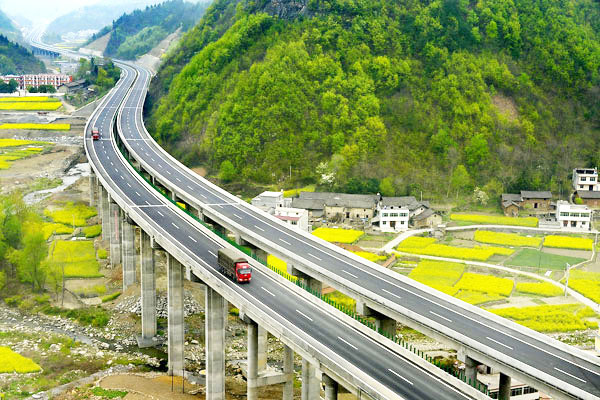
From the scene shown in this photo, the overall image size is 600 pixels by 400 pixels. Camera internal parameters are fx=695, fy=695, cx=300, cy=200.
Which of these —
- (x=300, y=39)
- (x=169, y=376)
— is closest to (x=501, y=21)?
(x=300, y=39)

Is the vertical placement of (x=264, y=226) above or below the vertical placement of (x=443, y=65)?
below

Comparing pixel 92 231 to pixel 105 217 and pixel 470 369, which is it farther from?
pixel 470 369

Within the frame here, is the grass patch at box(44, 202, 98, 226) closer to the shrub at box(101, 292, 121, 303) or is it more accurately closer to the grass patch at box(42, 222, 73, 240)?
the grass patch at box(42, 222, 73, 240)

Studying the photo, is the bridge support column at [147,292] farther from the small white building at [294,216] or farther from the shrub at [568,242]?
the shrub at [568,242]

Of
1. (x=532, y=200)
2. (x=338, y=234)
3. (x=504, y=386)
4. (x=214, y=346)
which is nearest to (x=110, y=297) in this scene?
(x=214, y=346)

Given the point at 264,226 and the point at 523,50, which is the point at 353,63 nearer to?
the point at 523,50

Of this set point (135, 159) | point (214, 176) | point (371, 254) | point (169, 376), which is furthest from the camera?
point (214, 176)

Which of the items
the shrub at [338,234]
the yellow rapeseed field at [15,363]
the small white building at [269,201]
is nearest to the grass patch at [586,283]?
the shrub at [338,234]
